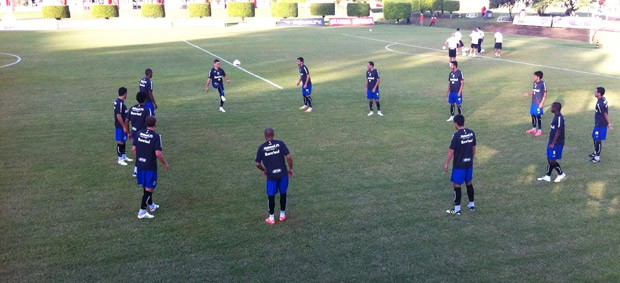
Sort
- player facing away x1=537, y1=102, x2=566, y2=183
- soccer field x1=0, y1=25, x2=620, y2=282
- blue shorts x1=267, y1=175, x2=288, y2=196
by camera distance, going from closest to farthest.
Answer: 1. soccer field x1=0, y1=25, x2=620, y2=282
2. blue shorts x1=267, y1=175, x2=288, y2=196
3. player facing away x1=537, y1=102, x2=566, y2=183

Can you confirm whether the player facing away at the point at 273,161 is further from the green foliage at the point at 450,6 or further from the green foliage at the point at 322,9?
the green foliage at the point at 450,6

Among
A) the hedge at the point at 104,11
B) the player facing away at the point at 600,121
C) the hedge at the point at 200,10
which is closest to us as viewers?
the player facing away at the point at 600,121

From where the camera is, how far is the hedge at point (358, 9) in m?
82.8

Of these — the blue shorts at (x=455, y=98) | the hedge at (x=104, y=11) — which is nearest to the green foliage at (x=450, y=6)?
the hedge at (x=104, y=11)

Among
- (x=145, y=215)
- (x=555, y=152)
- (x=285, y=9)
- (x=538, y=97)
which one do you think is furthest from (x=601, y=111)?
(x=285, y=9)

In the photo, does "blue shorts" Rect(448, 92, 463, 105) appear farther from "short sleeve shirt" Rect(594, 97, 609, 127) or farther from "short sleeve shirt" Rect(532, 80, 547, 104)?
"short sleeve shirt" Rect(594, 97, 609, 127)

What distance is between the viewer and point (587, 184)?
13.0 metres

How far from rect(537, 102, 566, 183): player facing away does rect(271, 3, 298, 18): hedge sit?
236 feet

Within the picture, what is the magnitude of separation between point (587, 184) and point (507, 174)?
74.9 inches

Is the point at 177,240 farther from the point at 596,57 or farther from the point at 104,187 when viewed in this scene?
the point at 596,57

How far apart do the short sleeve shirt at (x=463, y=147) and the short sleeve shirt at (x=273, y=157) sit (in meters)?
3.54

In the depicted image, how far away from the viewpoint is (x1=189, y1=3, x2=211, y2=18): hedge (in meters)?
81.3

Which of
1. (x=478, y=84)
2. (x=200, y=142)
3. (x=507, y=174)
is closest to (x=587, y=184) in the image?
(x=507, y=174)

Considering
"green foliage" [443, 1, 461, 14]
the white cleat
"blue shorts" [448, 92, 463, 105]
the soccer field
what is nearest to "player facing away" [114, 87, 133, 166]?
the soccer field
